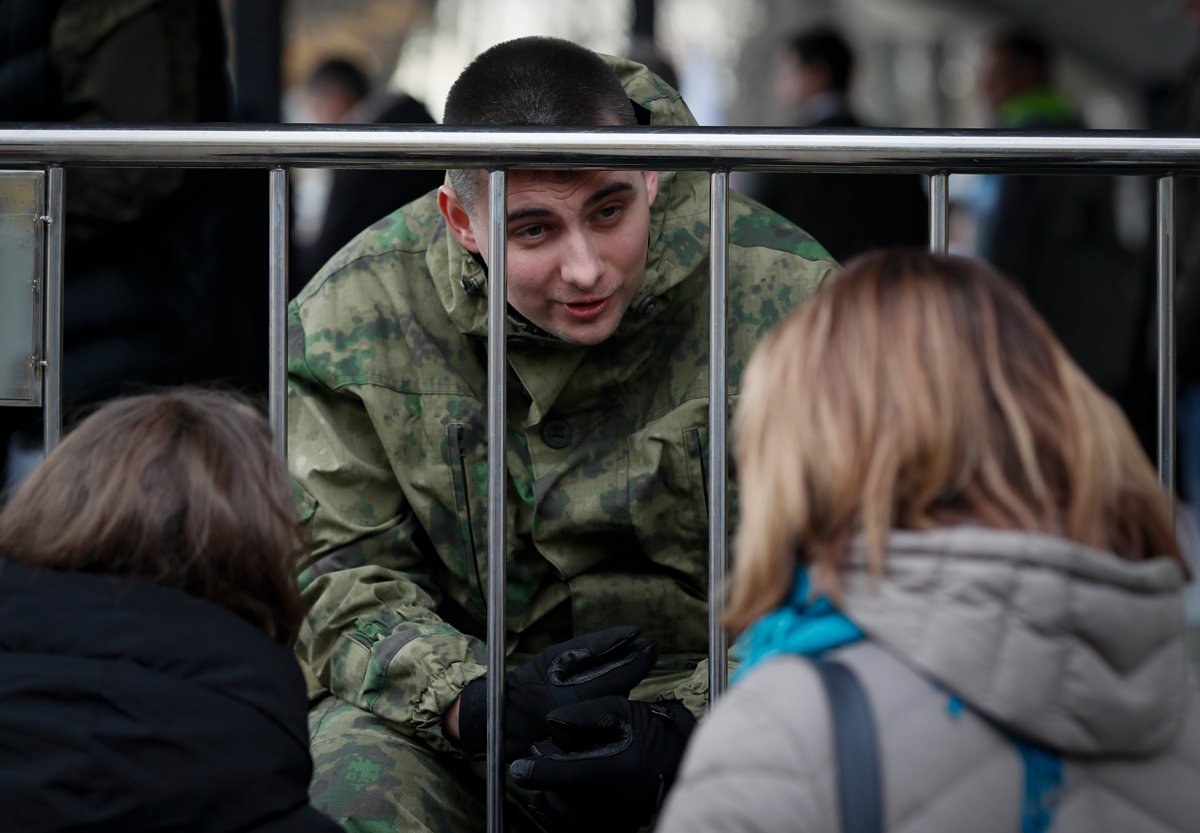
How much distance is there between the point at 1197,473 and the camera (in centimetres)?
624

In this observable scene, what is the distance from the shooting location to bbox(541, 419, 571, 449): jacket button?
267 centimetres

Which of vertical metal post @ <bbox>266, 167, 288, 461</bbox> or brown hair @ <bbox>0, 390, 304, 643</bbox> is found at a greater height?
vertical metal post @ <bbox>266, 167, 288, 461</bbox>

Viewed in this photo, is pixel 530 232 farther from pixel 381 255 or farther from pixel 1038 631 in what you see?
pixel 1038 631

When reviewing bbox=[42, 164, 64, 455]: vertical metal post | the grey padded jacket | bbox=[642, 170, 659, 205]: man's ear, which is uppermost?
bbox=[642, 170, 659, 205]: man's ear

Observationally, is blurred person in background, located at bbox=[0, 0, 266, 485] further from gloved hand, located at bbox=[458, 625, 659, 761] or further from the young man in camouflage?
gloved hand, located at bbox=[458, 625, 659, 761]

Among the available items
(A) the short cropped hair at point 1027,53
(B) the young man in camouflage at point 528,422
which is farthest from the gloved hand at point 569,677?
(A) the short cropped hair at point 1027,53

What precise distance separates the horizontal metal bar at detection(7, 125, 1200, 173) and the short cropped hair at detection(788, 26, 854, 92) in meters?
3.81

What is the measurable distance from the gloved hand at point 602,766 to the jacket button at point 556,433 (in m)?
0.51

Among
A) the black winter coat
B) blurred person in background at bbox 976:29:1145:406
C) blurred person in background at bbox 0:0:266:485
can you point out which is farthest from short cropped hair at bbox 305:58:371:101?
the black winter coat

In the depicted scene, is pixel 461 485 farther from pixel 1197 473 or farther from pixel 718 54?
pixel 718 54

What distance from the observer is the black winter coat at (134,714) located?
1.63 m

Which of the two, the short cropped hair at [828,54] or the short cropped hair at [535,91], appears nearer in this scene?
the short cropped hair at [535,91]

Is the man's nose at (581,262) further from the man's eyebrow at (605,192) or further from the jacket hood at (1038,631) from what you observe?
the jacket hood at (1038,631)

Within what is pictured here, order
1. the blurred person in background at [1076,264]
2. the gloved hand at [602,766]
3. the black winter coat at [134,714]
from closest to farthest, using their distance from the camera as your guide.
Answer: the black winter coat at [134,714], the gloved hand at [602,766], the blurred person in background at [1076,264]
